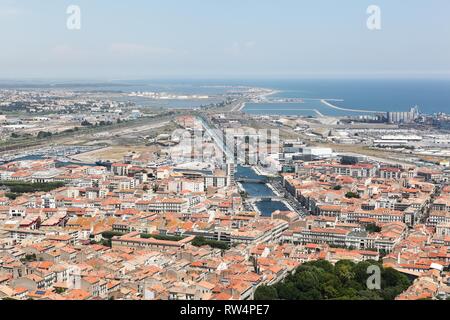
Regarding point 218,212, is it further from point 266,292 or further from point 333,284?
point 266,292

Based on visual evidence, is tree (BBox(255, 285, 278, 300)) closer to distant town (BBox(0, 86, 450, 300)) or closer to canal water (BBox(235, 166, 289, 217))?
distant town (BBox(0, 86, 450, 300))

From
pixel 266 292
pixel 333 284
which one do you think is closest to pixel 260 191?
pixel 333 284

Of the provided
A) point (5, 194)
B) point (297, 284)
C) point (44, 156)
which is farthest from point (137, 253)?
point (44, 156)

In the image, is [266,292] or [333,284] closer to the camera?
[266,292]

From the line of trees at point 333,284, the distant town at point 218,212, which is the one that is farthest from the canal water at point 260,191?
the line of trees at point 333,284

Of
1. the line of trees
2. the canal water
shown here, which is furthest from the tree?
the canal water

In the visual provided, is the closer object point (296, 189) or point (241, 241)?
point (241, 241)

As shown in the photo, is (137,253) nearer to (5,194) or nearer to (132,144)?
(5,194)
